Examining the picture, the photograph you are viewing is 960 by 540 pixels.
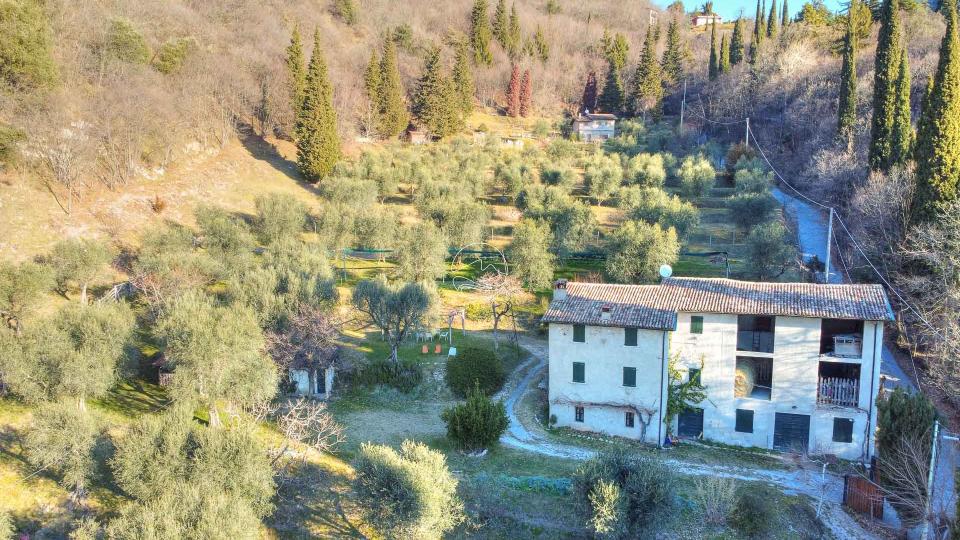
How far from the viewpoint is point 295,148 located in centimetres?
7056

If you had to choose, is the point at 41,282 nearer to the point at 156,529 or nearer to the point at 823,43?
the point at 156,529

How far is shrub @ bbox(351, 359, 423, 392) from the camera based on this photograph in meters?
33.3

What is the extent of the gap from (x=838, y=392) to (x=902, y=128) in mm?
23350

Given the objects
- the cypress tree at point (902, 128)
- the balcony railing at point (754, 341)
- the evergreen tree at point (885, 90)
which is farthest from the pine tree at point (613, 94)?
the balcony railing at point (754, 341)

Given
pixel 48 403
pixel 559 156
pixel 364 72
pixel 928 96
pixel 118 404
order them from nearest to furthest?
1. pixel 48 403
2. pixel 118 404
3. pixel 928 96
4. pixel 559 156
5. pixel 364 72

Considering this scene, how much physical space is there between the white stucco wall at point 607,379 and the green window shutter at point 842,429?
7.14 m

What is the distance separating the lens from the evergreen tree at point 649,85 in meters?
95.8

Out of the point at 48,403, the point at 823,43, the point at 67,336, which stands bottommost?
the point at 48,403

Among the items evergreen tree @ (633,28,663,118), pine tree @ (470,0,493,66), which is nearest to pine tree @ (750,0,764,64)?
evergreen tree @ (633,28,663,118)

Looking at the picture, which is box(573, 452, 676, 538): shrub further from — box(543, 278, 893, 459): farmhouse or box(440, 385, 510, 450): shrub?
box(543, 278, 893, 459): farmhouse

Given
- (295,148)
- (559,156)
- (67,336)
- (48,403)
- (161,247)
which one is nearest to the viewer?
(48,403)

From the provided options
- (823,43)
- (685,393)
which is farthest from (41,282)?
(823,43)

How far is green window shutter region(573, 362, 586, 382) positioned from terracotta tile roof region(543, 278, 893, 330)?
2141 mm

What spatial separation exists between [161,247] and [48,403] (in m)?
18.1
